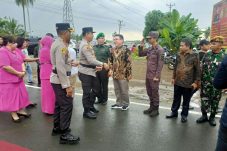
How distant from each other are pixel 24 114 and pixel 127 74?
246cm

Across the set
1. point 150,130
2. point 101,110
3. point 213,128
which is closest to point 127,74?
point 101,110

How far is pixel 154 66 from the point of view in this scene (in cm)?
596

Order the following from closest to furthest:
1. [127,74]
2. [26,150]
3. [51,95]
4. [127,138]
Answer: [26,150]
[127,138]
[51,95]
[127,74]

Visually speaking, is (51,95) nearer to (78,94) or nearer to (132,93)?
(78,94)

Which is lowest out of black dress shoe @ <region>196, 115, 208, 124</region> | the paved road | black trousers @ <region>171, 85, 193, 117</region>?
the paved road

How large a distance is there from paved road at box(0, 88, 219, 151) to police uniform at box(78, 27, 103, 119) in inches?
12.6

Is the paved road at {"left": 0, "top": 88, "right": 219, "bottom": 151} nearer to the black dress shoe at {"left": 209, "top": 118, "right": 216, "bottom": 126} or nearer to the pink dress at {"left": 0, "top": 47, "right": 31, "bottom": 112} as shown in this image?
the black dress shoe at {"left": 209, "top": 118, "right": 216, "bottom": 126}

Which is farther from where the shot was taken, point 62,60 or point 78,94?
point 78,94

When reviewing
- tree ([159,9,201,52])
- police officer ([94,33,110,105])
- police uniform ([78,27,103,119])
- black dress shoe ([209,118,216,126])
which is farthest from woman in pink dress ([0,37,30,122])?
tree ([159,9,201,52])

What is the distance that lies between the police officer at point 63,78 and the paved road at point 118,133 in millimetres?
259

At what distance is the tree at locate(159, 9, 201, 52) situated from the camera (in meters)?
15.8

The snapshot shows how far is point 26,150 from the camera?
13.6 ft

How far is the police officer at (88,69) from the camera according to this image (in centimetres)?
548

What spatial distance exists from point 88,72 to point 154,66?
1.46 m
